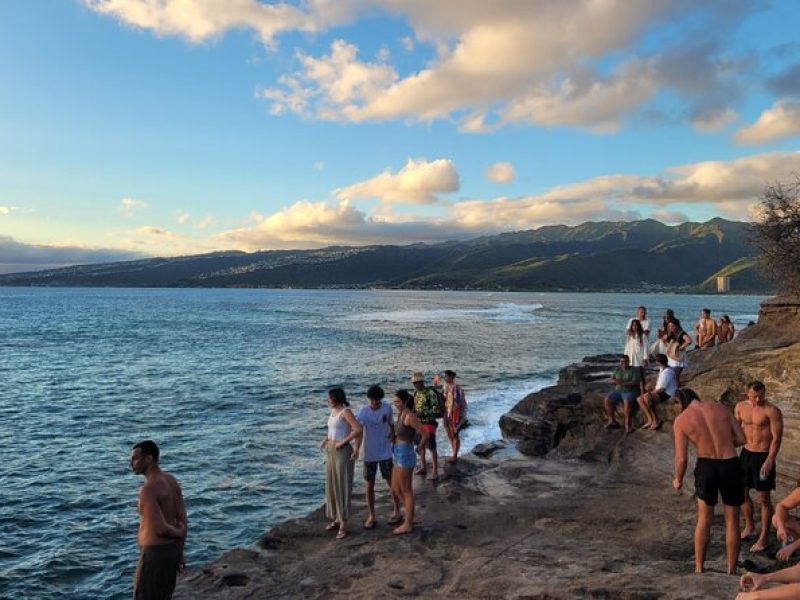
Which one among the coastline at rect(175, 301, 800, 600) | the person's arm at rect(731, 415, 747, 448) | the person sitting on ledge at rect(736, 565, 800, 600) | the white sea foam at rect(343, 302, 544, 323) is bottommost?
the white sea foam at rect(343, 302, 544, 323)

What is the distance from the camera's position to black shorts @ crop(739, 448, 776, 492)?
8273mm

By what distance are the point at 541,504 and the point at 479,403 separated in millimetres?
14511

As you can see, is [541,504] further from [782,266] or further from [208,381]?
[208,381]

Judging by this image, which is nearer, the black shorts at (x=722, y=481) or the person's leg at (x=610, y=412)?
the black shorts at (x=722, y=481)

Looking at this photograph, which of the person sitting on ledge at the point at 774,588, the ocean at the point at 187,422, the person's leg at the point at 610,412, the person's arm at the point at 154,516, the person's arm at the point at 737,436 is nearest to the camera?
the person sitting on ledge at the point at 774,588

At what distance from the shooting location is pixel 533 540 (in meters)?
9.18

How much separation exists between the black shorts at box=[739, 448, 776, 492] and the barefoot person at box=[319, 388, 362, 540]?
5.54 m

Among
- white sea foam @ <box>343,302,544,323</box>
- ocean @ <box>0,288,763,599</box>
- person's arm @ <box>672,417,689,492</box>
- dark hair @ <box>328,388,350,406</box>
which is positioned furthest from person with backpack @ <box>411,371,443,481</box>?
white sea foam @ <box>343,302,544,323</box>

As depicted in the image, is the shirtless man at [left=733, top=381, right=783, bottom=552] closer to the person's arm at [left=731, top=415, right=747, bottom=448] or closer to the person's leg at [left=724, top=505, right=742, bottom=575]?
the person's arm at [left=731, top=415, right=747, bottom=448]

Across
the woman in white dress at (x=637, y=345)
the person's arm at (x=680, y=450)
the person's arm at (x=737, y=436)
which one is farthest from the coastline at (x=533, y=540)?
the person's arm at (x=737, y=436)

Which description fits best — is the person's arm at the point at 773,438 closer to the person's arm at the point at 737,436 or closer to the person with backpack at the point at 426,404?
the person's arm at the point at 737,436

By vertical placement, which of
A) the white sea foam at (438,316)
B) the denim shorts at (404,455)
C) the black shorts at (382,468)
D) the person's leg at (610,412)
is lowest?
the white sea foam at (438,316)

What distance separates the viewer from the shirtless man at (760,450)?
26.8 ft

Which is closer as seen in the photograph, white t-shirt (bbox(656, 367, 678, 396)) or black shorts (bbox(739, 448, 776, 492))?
black shorts (bbox(739, 448, 776, 492))
